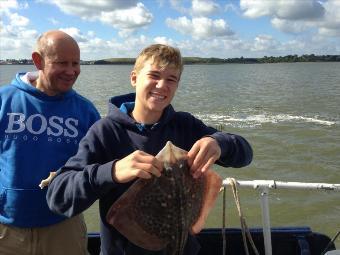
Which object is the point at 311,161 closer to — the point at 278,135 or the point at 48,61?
the point at 278,135

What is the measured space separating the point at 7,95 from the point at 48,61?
53 cm

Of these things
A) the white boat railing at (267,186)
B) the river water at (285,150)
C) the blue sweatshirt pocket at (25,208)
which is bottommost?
the river water at (285,150)

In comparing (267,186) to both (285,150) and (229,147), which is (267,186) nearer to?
(229,147)

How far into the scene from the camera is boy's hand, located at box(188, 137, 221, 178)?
279cm

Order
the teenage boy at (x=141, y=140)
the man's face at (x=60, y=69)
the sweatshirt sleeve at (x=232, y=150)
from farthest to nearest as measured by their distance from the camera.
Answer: the man's face at (x=60, y=69)
the sweatshirt sleeve at (x=232, y=150)
the teenage boy at (x=141, y=140)

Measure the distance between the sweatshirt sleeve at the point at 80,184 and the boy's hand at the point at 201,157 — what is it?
52cm

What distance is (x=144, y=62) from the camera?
3334 mm

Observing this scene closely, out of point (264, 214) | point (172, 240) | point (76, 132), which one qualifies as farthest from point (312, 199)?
point (172, 240)

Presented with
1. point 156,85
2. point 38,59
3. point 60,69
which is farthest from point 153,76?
point 38,59

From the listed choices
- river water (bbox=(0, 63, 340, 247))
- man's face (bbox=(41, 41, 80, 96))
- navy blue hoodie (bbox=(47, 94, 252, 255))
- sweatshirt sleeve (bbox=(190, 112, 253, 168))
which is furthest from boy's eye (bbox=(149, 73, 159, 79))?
river water (bbox=(0, 63, 340, 247))

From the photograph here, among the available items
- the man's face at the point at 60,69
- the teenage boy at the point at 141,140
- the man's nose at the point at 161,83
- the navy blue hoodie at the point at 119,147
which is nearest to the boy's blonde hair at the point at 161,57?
the teenage boy at the point at 141,140

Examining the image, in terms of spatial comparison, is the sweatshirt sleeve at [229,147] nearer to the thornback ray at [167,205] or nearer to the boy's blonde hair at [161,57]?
the thornback ray at [167,205]

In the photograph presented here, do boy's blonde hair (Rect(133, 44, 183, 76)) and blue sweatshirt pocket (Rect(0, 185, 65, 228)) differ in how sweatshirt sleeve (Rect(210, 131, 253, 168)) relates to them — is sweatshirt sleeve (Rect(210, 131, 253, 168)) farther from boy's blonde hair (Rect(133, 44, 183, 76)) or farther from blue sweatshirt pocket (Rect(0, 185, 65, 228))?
blue sweatshirt pocket (Rect(0, 185, 65, 228))

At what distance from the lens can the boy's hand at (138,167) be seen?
2572 mm
